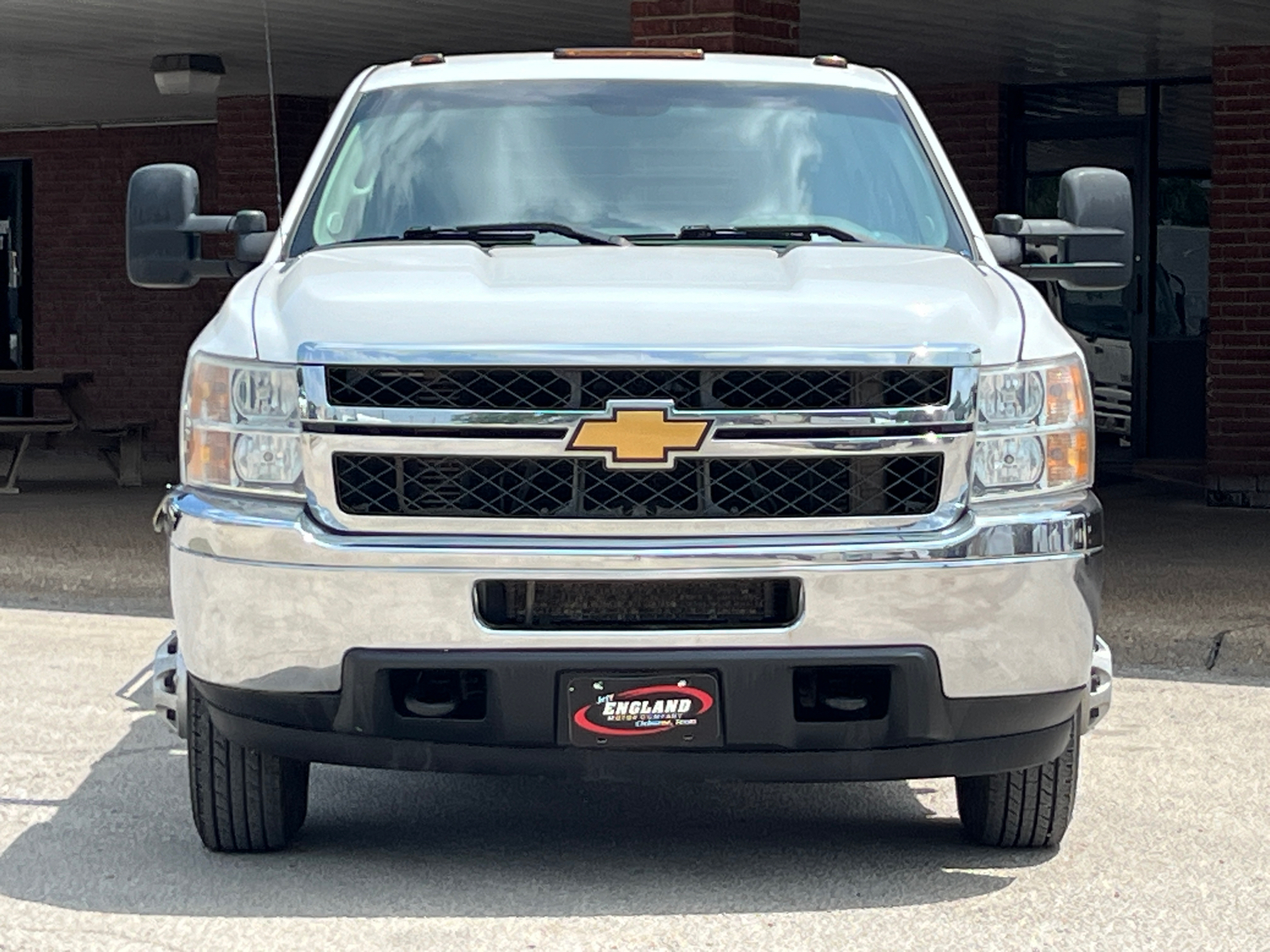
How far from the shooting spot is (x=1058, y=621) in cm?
488

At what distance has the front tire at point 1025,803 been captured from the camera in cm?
533

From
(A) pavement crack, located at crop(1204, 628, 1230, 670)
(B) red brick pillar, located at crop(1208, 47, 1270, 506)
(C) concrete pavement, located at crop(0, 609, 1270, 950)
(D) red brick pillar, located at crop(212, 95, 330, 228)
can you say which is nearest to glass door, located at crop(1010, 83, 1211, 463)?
(B) red brick pillar, located at crop(1208, 47, 1270, 506)

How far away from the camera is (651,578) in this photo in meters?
4.71

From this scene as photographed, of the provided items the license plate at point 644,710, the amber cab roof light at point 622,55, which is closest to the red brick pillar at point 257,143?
the amber cab roof light at point 622,55

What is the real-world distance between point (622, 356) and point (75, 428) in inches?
527

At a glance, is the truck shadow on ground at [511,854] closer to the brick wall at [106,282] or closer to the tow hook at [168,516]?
the tow hook at [168,516]

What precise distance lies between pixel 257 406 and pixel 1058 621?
1778 millimetres

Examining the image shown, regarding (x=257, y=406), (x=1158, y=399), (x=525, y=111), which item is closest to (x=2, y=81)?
(x=1158, y=399)

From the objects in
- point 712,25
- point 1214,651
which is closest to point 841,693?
point 1214,651

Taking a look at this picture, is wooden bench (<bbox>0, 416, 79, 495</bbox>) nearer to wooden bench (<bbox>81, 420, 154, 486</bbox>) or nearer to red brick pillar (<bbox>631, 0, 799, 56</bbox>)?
wooden bench (<bbox>81, 420, 154, 486</bbox>)

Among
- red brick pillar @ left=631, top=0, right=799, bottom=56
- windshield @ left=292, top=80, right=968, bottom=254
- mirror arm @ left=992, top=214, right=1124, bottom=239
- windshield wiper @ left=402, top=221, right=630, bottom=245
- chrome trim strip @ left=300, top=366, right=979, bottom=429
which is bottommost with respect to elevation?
chrome trim strip @ left=300, top=366, right=979, bottom=429

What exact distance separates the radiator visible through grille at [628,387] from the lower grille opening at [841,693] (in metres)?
0.56

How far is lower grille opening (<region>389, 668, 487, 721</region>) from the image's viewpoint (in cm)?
475

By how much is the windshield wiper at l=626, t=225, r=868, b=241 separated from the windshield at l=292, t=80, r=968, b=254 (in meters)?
0.03
